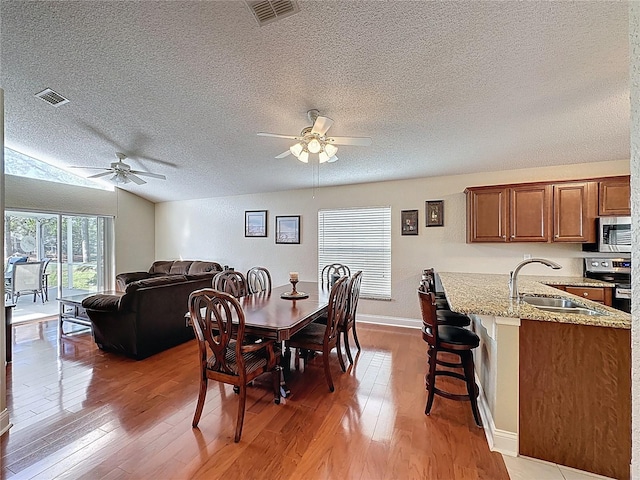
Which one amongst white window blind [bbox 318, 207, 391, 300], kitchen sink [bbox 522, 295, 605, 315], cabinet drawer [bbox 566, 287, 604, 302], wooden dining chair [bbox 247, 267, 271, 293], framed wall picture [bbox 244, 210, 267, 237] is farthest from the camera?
framed wall picture [bbox 244, 210, 267, 237]

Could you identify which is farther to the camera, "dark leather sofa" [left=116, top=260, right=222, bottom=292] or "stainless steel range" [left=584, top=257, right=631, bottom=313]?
"dark leather sofa" [left=116, top=260, right=222, bottom=292]

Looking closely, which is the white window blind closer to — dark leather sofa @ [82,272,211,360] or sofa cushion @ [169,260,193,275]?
dark leather sofa @ [82,272,211,360]

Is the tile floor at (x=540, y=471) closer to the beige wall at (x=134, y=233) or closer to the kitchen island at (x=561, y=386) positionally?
the kitchen island at (x=561, y=386)

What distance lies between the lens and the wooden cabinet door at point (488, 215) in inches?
153

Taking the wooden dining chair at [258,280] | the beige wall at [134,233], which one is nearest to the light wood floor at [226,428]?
the wooden dining chair at [258,280]

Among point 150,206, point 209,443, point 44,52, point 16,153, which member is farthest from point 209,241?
point 209,443

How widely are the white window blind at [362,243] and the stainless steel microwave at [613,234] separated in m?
2.62

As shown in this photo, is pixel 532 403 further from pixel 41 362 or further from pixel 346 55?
pixel 41 362

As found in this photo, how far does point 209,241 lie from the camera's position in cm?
650

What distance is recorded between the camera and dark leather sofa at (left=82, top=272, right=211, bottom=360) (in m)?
3.34

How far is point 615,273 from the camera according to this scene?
355 cm

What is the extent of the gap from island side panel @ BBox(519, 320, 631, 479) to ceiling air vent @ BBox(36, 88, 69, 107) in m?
4.83

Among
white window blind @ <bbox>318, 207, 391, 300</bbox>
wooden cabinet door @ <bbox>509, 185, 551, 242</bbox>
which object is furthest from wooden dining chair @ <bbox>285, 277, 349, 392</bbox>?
wooden cabinet door @ <bbox>509, 185, 551, 242</bbox>

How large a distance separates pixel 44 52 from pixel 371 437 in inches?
161
